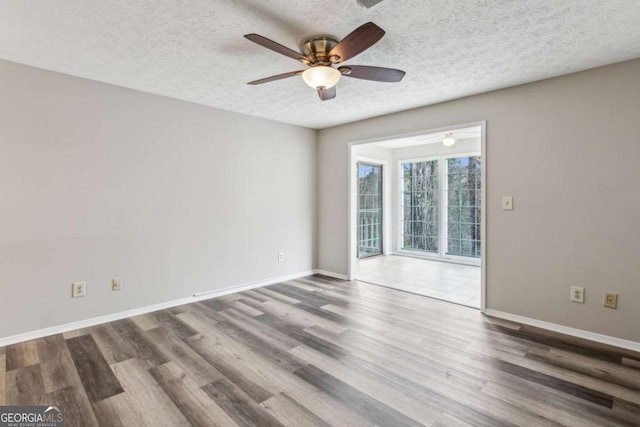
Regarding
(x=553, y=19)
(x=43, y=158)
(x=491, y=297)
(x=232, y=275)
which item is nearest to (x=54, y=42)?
(x=43, y=158)

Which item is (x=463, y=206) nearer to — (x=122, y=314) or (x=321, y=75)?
(x=321, y=75)

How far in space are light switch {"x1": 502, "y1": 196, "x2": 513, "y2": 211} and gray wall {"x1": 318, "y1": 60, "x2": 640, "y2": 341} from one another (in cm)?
5

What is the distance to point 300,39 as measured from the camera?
2178 millimetres

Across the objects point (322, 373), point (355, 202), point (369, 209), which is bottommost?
point (322, 373)

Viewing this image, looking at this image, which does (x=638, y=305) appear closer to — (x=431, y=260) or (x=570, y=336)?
(x=570, y=336)

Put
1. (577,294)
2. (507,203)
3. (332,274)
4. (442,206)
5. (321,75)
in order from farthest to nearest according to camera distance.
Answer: (442,206)
(332,274)
(507,203)
(577,294)
(321,75)

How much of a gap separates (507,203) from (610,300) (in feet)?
3.75

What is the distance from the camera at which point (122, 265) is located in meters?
3.15

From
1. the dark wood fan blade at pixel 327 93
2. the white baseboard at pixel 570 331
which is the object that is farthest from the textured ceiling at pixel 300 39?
the white baseboard at pixel 570 331

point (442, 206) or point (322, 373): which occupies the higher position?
point (442, 206)

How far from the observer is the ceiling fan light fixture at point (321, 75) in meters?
2.12

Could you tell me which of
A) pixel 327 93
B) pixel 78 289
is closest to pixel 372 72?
pixel 327 93

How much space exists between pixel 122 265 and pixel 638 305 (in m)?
4.71

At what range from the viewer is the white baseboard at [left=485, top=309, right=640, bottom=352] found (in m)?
2.51
